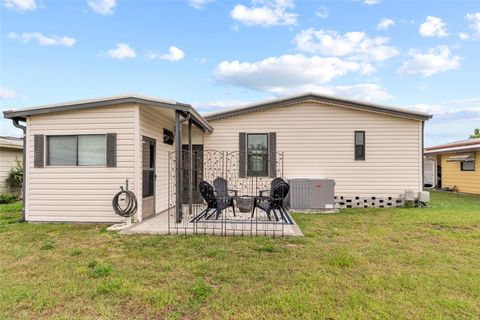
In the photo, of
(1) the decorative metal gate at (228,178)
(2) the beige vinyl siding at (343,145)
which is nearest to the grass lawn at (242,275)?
(1) the decorative metal gate at (228,178)

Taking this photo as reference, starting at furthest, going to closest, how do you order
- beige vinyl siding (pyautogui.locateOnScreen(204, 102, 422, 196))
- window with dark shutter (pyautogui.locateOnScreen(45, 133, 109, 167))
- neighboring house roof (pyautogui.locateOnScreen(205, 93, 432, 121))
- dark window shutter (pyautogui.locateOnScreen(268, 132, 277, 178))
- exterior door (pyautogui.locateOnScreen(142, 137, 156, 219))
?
dark window shutter (pyautogui.locateOnScreen(268, 132, 277, 178))
beige vinyl siding (pyautogui.locateOnScreen(204, 102, 422, 196))
neighboring house roof (pyautogui.locateOnScreen(205, 93, 432, 121))
exterior door (pyautogui.locateOnScreen(142, 137, 156, 219))
window with dark shutter (pyautogui.locateOnScreen(45, 133, 109, 167))

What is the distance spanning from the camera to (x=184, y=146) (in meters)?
9.95

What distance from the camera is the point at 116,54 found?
12773 mm

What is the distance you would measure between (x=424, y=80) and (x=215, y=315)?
14803mm

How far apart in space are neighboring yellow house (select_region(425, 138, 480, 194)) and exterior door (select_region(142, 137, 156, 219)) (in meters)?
13.9

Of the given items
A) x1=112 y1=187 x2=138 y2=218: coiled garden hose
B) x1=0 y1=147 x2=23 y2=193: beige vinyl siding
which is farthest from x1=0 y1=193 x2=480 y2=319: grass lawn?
x1=0 y1=147 x2=23 y2=193: beige vinyl siding

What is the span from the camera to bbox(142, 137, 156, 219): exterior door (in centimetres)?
679

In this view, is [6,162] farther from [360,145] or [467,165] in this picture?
[467,165]

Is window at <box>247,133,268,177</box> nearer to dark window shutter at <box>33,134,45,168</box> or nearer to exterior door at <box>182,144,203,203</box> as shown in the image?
exterior door at <box>182,144,203,203</box>

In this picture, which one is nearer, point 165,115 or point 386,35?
point 165,115

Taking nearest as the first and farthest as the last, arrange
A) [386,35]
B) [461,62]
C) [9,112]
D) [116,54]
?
[9,112], [386,35], [461,62], [116,54]

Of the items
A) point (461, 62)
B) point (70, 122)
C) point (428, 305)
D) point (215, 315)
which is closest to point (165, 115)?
point (70, 122)

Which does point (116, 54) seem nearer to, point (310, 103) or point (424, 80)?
point (310, 103)

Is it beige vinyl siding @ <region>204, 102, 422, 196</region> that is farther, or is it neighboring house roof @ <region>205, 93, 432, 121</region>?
beige vinyl siding @ <region>204, 102, 422, 196</region>
